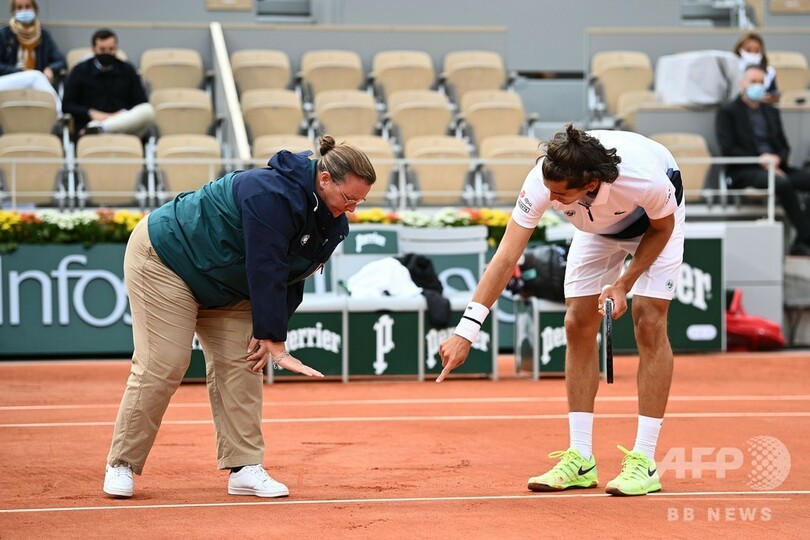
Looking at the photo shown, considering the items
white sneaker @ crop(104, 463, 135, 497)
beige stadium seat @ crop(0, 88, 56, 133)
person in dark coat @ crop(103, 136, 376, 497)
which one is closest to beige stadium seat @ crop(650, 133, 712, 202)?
beige stadium seat @ crop(0, 88, 56, 133)

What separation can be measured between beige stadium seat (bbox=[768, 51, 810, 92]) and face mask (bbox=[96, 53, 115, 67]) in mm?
9233

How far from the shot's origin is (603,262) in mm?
5766

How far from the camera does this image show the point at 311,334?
10.7 metres

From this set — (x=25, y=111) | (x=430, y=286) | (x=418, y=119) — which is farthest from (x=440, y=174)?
(x=25, y=111)

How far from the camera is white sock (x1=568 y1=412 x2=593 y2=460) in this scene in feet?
18.7

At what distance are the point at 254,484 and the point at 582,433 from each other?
1555mm

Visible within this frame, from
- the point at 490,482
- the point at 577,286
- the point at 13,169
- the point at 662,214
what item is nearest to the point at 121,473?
the point at 490,482

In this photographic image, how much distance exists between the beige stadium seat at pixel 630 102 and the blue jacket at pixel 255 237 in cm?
1095

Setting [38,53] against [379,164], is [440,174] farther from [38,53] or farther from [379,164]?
[38,53]

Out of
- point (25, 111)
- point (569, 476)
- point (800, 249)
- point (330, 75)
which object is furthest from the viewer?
point (330, 75)

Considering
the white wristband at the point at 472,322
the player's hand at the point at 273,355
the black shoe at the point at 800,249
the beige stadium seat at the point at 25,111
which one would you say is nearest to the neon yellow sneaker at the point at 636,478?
the white wristband at the point at 472,322

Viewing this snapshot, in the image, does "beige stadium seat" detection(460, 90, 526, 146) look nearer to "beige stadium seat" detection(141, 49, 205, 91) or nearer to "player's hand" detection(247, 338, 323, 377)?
"beige stadium seat" detection(141, 49, 205, 91)

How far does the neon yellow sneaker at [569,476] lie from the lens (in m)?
5.53

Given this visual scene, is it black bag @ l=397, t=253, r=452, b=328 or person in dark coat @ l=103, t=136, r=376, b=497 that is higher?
person in dark coat @ l=103, t=136, r=376, b=497
